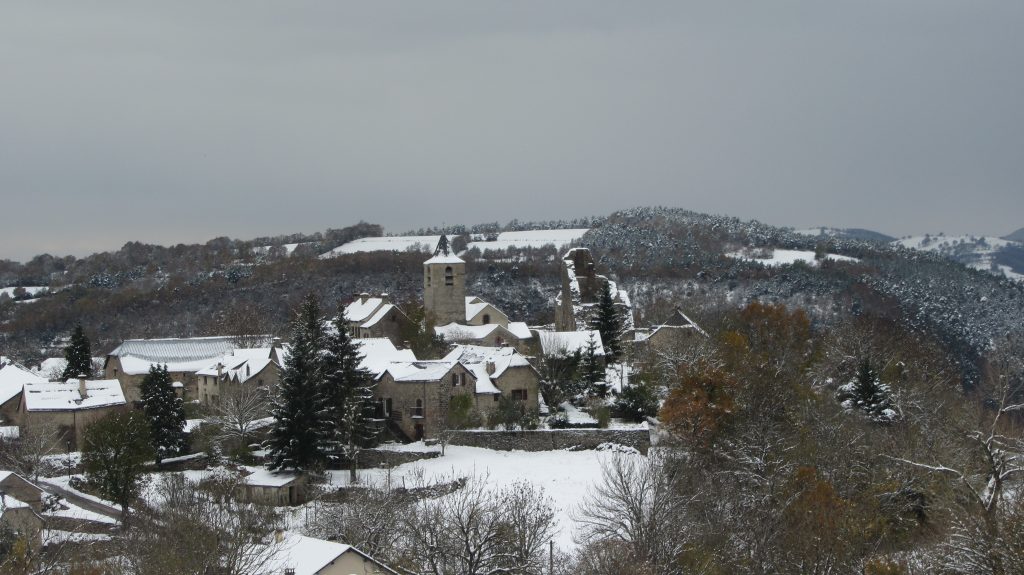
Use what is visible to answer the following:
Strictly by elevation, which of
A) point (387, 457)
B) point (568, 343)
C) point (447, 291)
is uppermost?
point (447, 291)

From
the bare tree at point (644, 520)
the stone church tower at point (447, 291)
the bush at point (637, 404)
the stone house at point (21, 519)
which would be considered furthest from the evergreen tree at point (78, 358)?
the bare tree at point (644, 520)

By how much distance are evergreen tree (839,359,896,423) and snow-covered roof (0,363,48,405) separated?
138 feet

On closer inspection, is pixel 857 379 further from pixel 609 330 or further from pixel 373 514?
pixel 373 514

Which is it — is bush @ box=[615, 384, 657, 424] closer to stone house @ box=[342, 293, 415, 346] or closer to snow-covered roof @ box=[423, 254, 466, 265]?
stone house @ box=[342, 293, 415, 346]

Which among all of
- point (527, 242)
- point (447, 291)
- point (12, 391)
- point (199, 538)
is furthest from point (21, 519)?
point (527, 242)

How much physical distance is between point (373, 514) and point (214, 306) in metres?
101

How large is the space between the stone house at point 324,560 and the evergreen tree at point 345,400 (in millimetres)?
14847

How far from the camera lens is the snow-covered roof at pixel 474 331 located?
60.0 meters

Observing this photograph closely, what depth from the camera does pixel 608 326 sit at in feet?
185

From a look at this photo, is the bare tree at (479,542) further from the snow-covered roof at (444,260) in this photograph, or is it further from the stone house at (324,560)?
the snow-covered roof at (444,260)

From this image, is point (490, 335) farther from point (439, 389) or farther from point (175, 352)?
point (175, 352)

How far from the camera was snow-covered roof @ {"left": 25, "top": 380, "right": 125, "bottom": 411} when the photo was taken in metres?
45.6

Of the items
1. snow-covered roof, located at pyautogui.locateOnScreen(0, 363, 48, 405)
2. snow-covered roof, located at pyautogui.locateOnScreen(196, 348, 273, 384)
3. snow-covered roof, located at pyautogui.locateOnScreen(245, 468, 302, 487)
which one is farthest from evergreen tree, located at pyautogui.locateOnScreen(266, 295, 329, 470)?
snow-covered roof, located at pyautogui.locateOnScreen(0, 363, 48, 405)

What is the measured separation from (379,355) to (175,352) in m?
24.6
